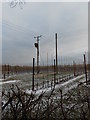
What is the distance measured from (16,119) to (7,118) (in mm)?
184

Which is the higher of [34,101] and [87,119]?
[34,101]

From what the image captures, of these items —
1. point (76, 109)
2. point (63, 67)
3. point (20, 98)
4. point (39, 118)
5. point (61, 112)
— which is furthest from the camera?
point (63, 67)

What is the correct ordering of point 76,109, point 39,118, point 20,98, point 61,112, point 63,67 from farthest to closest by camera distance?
point 63,67 < point 76,109 < point 61,112 < point 39,118 < point 20,98

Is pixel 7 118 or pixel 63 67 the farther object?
pixel 63 67

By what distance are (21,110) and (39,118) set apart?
25cm

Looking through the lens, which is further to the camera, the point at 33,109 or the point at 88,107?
the point at 88,107

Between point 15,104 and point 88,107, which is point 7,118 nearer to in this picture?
point 15,104

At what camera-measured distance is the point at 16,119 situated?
225 cm

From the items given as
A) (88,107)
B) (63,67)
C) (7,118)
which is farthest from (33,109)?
(63,67)

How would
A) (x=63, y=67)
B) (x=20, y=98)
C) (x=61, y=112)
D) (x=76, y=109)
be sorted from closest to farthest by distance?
(x=20, y=98), (x=61, y=112), (x=76, y=109), (x=63, y=67)

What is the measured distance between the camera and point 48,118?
2.31 meters

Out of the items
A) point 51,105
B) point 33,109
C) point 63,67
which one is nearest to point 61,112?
point 51,105

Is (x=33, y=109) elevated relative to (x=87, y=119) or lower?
elevated

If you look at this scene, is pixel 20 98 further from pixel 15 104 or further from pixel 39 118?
pixel 39 118
